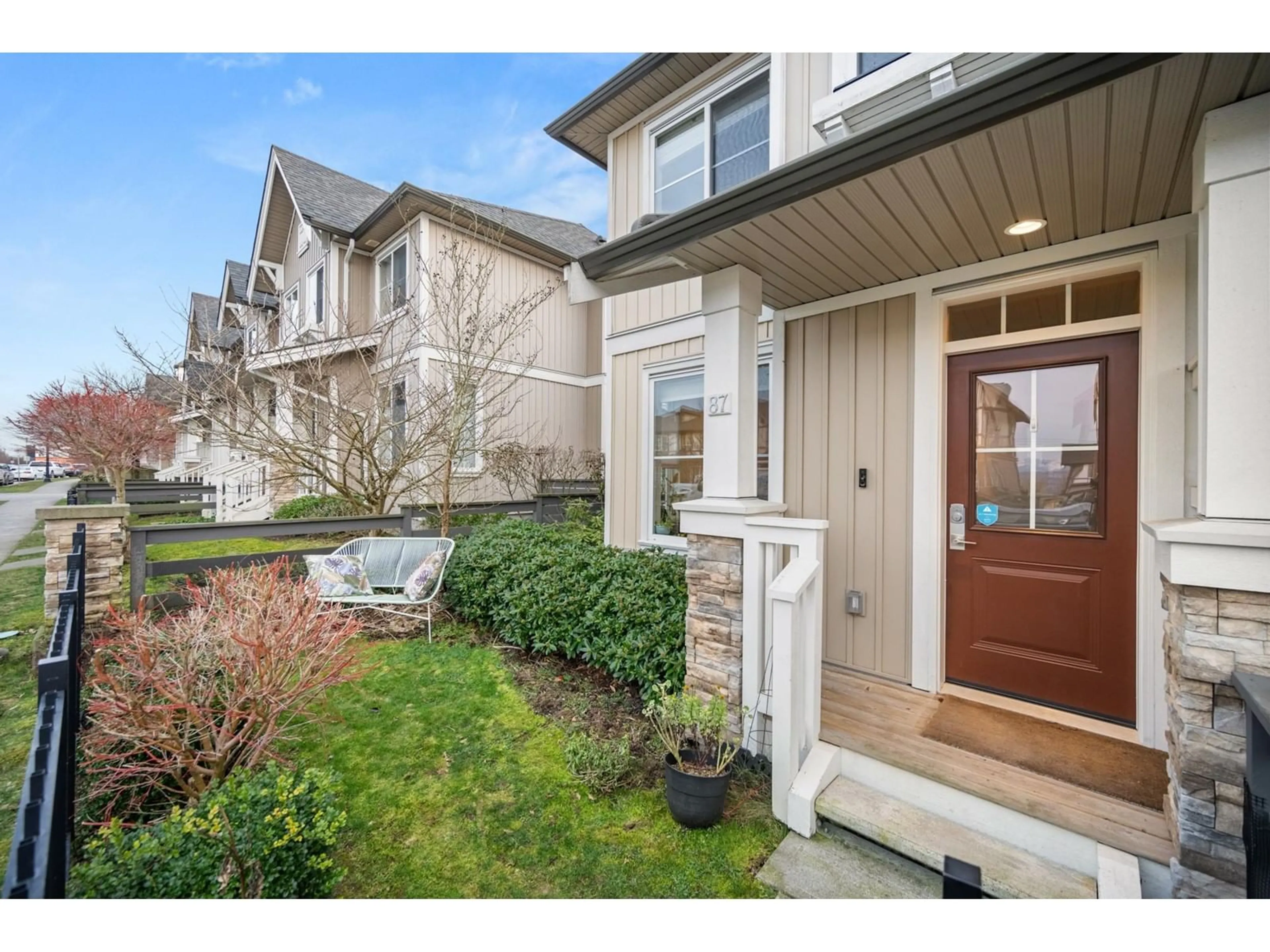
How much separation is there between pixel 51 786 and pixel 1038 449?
428 centimetres

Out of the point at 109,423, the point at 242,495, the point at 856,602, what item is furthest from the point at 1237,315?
the point at 109,423

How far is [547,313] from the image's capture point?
10.2m

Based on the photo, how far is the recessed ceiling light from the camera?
102 inches

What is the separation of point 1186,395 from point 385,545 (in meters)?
6.34

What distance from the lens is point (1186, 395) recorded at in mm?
2484

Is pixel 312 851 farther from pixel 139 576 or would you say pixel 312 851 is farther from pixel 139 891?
pixel 139 576

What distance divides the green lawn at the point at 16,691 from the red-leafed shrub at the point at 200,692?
1.17ft

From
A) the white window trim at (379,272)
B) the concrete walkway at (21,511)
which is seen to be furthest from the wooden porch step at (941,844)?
the white window trim at (379,272)

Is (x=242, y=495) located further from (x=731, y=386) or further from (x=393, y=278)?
(x=731, y=386)

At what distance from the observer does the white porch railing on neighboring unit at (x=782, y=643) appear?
7.86 feet

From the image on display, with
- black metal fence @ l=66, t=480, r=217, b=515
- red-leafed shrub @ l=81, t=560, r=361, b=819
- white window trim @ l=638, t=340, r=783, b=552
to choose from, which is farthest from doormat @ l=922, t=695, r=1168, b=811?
black metal fence @ l=66, t=480, r=217, b=515

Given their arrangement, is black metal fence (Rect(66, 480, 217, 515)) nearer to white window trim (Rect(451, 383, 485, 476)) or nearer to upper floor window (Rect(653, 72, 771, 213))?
white window trim (Rect(451, 383, 485, 476))

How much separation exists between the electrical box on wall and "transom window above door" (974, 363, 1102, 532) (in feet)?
2.76
